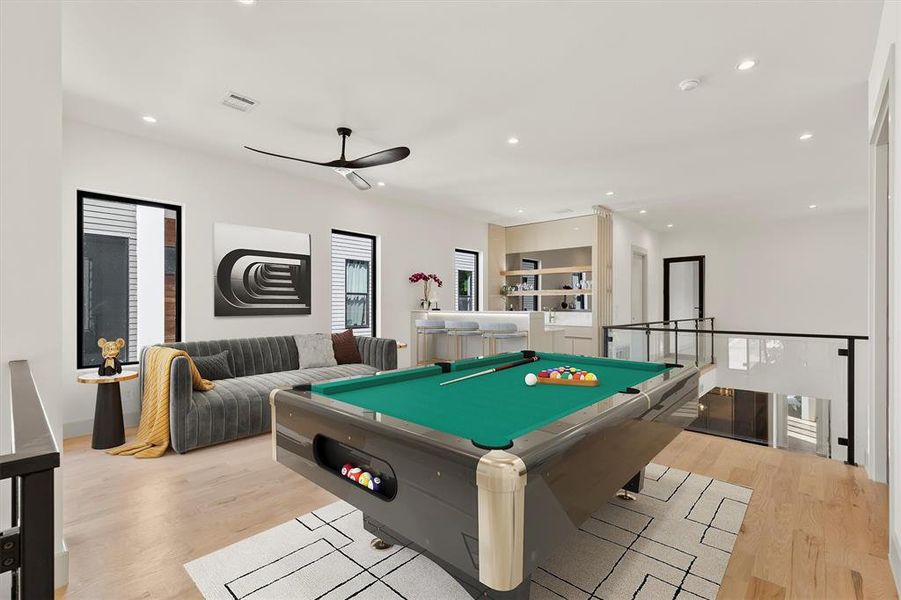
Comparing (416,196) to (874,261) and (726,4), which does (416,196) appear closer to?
(726,4)

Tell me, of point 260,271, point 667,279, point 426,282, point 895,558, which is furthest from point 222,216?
point 667,279

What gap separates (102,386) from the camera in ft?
11.7

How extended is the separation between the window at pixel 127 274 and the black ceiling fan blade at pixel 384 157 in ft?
7.10

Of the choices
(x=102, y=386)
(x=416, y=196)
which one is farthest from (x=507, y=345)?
(x=102, y=386)

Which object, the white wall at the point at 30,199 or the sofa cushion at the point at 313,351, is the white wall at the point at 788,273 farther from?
the white wall at the point at 30,199

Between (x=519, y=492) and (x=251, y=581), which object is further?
(x=251, y=581)

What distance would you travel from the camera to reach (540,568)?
75.4 inches

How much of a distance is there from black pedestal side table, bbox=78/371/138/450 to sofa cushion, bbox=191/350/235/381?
1.73 ft

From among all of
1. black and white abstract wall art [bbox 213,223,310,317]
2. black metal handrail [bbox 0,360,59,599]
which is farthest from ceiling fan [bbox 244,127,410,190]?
black metal handrail [bbox 0,360,59,599]

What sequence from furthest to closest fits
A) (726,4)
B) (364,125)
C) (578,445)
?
(364,125)
(726,4)
(578,445)

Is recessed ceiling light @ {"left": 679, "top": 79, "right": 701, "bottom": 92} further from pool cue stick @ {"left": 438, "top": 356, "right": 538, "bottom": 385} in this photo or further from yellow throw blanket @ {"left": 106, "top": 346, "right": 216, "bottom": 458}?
yellow throw blanket @ {"left": 106, "top": 346, "right": 216, "bottom": 458}

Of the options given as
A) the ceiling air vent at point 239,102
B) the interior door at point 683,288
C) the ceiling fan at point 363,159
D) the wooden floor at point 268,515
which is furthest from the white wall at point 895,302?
the interior door at point 683,288

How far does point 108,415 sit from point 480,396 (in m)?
3.29

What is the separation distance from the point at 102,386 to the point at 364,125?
305 cm
